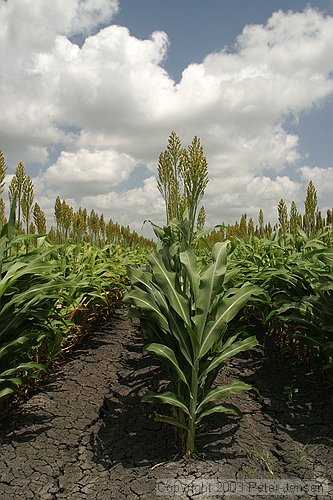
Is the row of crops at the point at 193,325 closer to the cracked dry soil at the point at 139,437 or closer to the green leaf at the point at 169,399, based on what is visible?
the green leaf at the point at 169,399

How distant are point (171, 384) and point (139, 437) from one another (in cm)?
44

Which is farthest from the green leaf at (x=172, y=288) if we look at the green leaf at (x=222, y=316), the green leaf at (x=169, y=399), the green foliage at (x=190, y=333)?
Result: the green leaf at (x=169, y=399)

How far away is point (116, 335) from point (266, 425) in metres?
2.38

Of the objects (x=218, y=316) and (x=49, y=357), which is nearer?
(x=218, y=316)

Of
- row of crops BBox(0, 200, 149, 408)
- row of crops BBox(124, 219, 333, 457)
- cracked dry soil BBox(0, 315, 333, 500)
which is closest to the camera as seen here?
cracked dry soil BBox(0, 315, 333, 500)

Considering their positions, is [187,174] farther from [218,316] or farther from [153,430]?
[153,430]

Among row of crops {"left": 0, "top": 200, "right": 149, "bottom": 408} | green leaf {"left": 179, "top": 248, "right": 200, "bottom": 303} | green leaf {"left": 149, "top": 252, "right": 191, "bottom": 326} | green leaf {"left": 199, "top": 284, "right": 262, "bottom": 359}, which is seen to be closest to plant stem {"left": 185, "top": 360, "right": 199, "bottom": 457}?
green leaf {"left": 199, "top": 284, "right": 262, "bottom": 359}

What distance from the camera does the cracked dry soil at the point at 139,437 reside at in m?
2.18

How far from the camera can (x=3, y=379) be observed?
2.47 metres

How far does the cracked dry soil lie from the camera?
218 cm

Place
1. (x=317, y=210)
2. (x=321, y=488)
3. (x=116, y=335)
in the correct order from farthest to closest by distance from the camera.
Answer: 1. (x=317, y=210)
2. (x=116, y=335)
3. (x=321, y=488)

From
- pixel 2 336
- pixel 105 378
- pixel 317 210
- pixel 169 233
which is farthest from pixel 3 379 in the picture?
pixel 317 210

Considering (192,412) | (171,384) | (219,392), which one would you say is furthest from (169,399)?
(171,384)

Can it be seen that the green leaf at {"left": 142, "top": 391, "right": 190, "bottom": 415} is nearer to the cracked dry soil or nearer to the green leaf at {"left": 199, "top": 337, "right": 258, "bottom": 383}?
the green leaf at {"left": 199, "top": 337, "right": 258, "bottom": 383}
